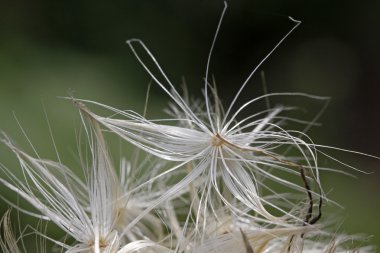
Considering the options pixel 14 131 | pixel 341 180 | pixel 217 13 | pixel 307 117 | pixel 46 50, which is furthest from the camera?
pixel 217 13

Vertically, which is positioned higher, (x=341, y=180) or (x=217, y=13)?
(x=217, y=13)

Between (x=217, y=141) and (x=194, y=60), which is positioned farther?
(x=194, y=60)

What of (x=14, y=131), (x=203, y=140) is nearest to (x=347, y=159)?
(x=14, y=131)

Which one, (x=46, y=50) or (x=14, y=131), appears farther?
(x=46, y=50)

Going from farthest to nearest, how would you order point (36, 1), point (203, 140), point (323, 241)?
point (36, 1)
point (323, 241)
point (203, 140)

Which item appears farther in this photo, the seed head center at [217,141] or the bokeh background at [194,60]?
the bokeh background at [194,60]

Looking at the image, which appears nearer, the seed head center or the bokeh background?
the seed head center

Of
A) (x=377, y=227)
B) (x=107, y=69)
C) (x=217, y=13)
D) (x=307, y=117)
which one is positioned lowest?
(x=377, y=227)

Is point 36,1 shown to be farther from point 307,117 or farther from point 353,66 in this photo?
point 353,66
